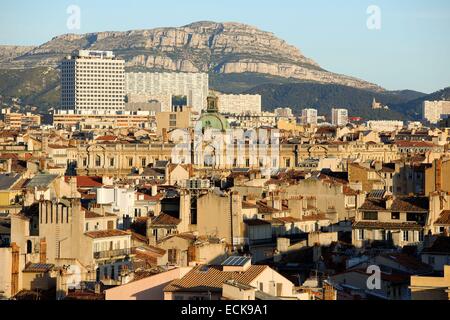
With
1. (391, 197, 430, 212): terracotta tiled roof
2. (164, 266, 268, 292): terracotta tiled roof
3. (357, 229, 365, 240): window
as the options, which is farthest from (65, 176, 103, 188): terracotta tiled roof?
(164, 266, 268, 292): terracotta tiled roof

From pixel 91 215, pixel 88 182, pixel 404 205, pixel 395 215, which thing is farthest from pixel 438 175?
pixel 91 215

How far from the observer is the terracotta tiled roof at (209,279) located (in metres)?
36.8

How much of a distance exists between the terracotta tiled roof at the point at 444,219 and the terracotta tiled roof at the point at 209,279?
18695mm

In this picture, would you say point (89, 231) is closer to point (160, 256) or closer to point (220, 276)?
point (160, 256)


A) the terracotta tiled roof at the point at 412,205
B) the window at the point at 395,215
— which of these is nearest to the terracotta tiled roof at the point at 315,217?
the terracotta tiled roof at the point at 412,205

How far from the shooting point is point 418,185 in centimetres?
9038

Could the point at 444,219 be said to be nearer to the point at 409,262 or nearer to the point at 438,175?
the point at 409,262

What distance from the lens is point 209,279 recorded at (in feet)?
123

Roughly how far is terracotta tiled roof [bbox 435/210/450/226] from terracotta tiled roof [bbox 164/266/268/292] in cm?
1870

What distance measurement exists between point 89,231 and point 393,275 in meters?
10.6

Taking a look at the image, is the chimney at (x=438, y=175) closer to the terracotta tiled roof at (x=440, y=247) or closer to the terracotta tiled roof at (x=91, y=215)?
the terracotta tiled roof at (x=91, y=215)

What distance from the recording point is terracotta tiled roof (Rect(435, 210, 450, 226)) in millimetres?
57219

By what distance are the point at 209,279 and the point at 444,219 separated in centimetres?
2117
